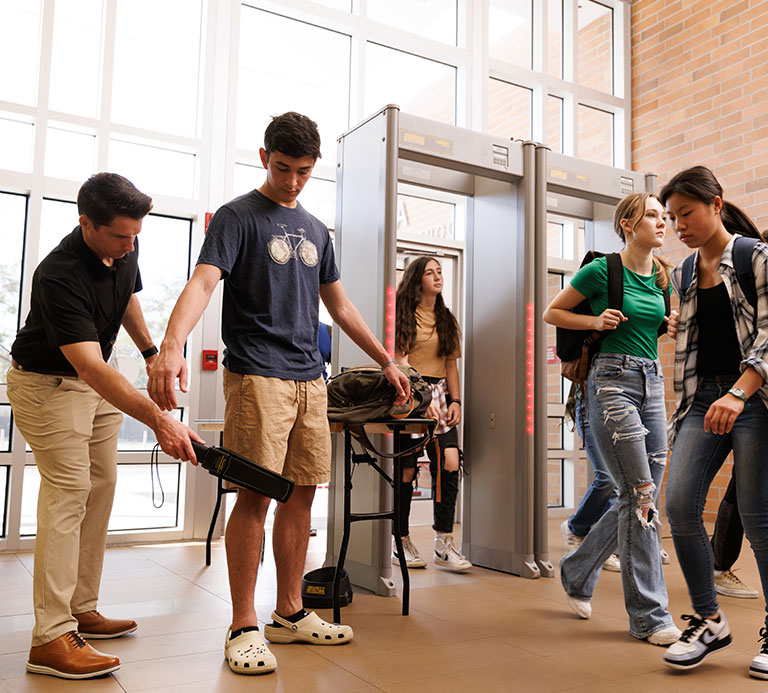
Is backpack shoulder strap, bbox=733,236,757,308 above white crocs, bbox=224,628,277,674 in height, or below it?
above

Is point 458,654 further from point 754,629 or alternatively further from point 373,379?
point 754,629

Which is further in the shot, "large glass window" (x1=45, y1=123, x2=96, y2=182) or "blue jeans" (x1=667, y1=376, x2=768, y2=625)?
"large glass window" (x1=45, y1=123, x2=96, y2=182)

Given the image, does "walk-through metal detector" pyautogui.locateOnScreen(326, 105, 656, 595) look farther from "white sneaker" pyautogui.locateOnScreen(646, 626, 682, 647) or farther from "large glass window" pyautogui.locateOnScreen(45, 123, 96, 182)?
"large glass window" pyautogui.locateOnScreen(45, 123, 96, 182)

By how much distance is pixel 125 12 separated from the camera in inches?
186

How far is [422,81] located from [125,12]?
225 cm

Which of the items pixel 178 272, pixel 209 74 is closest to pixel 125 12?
pixel 209 74

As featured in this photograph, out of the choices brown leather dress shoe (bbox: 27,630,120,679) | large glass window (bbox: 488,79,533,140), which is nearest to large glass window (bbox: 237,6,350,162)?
large glass window (bbox: 488,79,533,140)

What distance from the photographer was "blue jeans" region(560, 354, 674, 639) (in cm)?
251

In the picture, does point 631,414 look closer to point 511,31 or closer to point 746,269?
point 746,269

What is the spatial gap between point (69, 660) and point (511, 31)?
584 cm

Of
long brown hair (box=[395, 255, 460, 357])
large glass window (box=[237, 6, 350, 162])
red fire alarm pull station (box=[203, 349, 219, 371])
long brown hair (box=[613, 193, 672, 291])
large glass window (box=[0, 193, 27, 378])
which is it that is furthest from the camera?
large glass window (box=[237, 6, 350, 162])

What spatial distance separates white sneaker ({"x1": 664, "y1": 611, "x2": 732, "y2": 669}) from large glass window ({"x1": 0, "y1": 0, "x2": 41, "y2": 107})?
4.39 meters

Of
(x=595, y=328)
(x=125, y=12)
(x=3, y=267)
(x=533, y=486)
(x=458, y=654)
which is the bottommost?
(x=458, y=654)

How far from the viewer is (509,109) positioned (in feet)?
20.0
